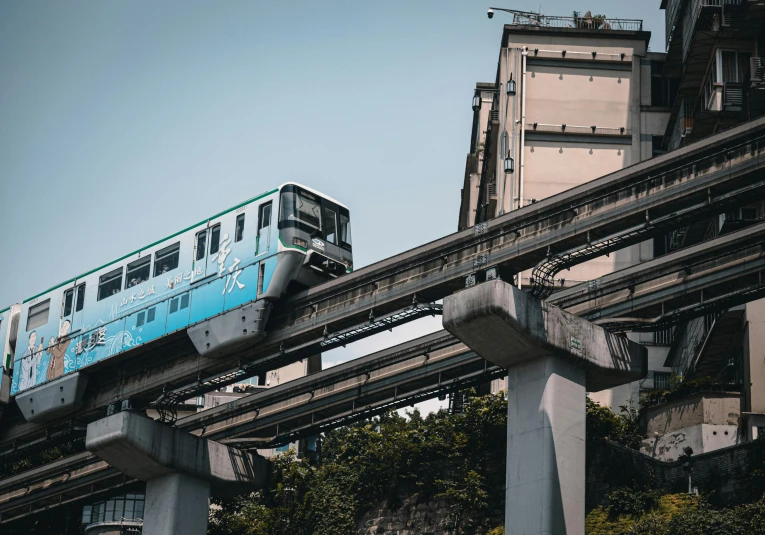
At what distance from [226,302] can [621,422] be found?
14075 millimetres

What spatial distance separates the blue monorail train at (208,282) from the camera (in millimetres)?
36844

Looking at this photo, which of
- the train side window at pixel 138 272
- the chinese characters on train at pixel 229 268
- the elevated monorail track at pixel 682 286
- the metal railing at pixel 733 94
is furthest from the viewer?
the metal railing at pixel 733 94

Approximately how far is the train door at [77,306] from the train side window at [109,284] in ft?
3.52

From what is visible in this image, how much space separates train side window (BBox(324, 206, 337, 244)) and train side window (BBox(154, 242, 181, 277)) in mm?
5672

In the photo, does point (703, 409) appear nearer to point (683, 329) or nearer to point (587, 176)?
point (683, 329)

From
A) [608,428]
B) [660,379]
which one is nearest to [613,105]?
Result: [660,379]

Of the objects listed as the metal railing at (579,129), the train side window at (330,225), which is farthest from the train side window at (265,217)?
the metal railing at (579,129)

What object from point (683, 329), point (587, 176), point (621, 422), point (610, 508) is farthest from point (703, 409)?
point (587, 176)

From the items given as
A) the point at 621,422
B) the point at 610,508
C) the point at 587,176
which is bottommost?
the point at 610,508

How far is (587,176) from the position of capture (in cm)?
5600

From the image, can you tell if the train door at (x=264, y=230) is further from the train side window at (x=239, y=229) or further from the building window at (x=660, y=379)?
the building window at (x=660, y=379)

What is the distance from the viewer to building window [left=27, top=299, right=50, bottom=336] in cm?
4638

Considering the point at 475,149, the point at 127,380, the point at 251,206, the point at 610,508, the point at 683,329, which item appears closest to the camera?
the point at 610,508

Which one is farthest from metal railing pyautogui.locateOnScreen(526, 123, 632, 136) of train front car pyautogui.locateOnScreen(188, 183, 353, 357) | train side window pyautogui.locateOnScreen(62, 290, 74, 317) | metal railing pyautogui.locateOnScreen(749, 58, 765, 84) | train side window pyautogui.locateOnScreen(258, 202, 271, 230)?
train side window pyautogui.locateOnScreen(62, 290, 74, 317)
